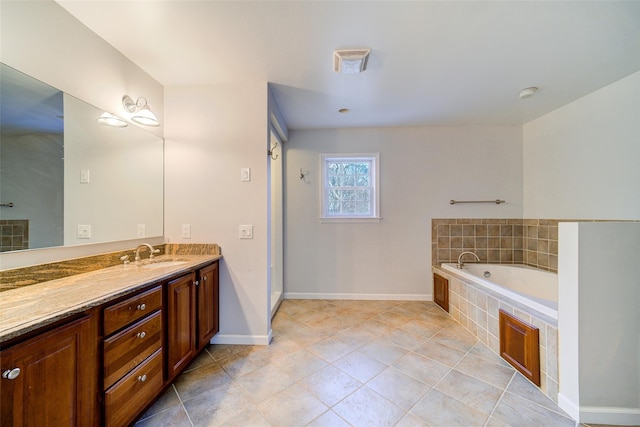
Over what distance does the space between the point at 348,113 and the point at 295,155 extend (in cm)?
96

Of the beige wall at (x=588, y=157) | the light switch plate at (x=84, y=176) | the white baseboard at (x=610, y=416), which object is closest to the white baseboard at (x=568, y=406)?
the white baseboard at (x=610, y=416)

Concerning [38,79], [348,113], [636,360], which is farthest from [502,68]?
[38,79]

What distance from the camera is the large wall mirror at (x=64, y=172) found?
1175 millimetres

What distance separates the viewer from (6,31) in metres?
1.16

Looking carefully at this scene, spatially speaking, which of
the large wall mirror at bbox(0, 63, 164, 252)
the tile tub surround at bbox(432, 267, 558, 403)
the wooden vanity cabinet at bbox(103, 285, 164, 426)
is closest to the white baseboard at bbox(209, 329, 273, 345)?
the wooden vanity cabinet at bbox(103, 285, 164, 426)

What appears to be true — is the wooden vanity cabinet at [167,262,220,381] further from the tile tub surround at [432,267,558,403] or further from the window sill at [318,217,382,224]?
the tile tub surround at [432,267,558,403]

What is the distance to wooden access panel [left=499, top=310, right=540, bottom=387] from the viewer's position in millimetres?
1658

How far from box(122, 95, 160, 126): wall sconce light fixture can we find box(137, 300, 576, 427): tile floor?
1984 mm

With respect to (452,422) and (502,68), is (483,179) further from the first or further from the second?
(452,422)

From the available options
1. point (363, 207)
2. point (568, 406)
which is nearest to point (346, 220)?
point (363, 207)

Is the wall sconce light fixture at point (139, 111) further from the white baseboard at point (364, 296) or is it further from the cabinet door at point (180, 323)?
the white baseboard at point (364, 296)

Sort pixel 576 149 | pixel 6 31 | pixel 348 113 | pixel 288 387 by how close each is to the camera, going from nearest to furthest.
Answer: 1. pixel 6 31
2. pixel 288 387
3. pixel 576 149
4. pixel 348 113

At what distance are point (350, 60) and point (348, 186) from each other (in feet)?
5.97

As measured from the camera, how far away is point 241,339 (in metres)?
2.16
